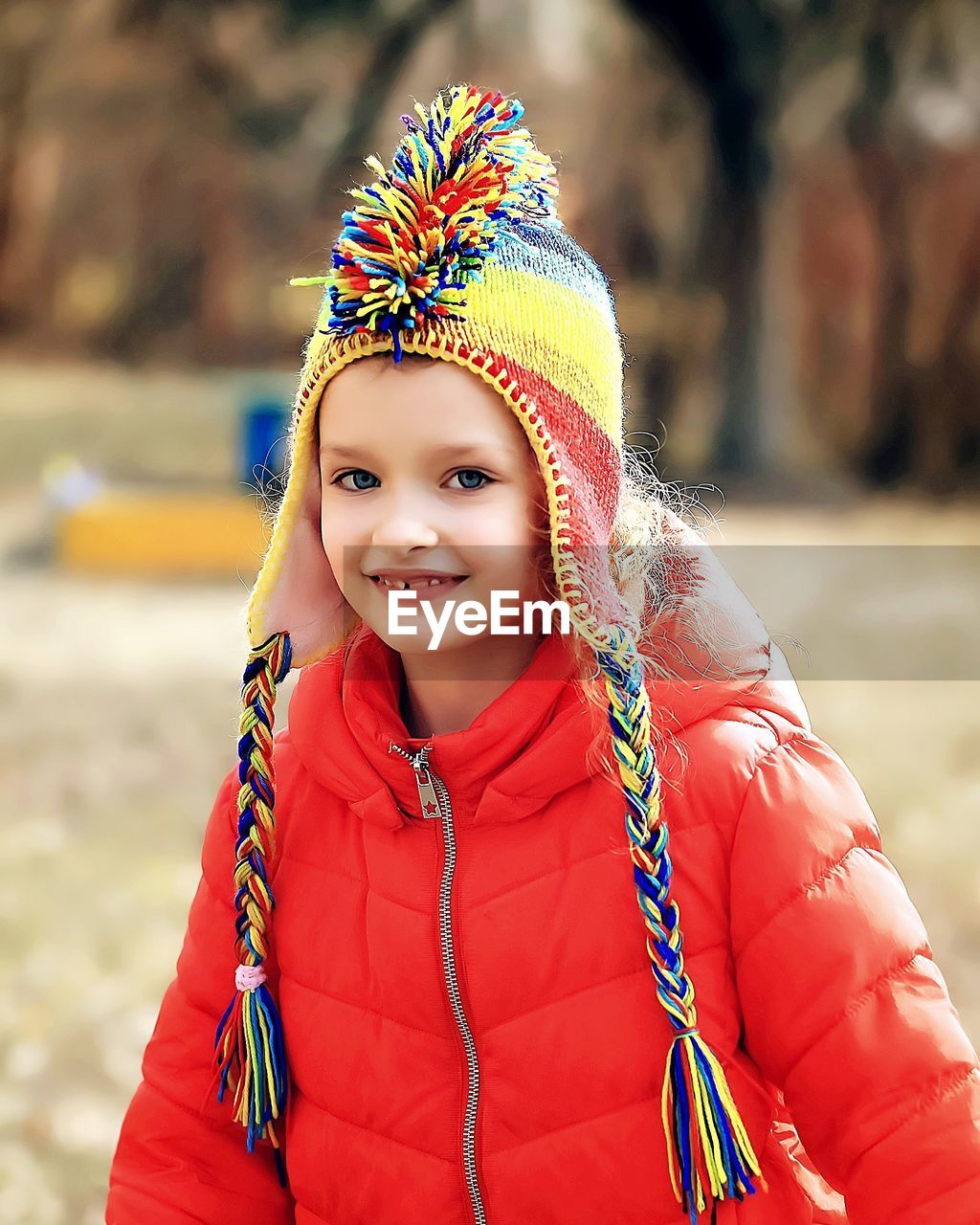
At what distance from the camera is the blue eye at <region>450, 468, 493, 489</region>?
1.27m

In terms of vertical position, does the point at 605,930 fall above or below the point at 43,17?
below

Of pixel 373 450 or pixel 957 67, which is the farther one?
pixel 957 67

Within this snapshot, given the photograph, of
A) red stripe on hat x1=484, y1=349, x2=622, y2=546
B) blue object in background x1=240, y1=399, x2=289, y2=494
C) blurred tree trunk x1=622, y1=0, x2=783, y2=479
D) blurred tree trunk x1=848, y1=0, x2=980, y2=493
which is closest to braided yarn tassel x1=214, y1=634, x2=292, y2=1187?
red stripe on hat x1=484, y1=349, x2=622, y2=546

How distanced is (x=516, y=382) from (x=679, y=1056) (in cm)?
58

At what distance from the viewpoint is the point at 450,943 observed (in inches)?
51.1

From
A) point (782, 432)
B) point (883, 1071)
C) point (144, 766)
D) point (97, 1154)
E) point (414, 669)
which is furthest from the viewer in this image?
point (782, 432)

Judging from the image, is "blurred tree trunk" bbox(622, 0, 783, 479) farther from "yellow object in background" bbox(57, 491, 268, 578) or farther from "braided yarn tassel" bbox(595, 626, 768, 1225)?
"braided yarn tassel" bbox(595, 626, 768, 1225)

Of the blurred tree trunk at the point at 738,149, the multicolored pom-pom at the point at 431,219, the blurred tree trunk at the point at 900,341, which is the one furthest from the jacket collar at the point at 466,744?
the blurred tree trunk at the point at 900,341

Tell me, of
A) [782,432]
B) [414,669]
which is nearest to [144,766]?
[414,669]

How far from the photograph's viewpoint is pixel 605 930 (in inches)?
50.3

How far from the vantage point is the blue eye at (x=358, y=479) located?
1303mm

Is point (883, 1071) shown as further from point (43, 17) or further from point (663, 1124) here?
point (43, 17)

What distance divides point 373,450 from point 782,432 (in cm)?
910

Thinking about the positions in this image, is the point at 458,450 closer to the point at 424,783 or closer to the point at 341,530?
the point at 341,530
